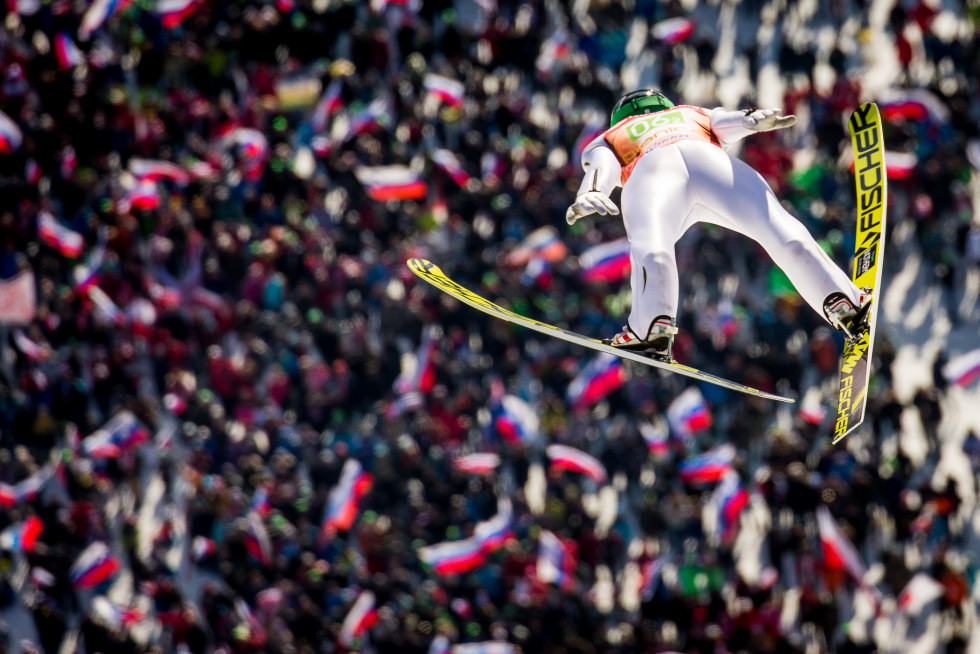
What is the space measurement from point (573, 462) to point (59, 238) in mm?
8378

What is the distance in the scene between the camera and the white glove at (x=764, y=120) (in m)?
7.88

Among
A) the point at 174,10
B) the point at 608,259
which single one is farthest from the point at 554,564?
the point at 174,10

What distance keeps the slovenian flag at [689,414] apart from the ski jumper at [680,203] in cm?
802

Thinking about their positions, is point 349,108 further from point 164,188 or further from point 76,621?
point 76,621

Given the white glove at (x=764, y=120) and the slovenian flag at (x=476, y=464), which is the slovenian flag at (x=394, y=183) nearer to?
the slovenian flag at (x=476, y=464)

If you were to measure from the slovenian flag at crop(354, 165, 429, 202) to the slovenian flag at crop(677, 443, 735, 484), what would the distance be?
17.8 feet

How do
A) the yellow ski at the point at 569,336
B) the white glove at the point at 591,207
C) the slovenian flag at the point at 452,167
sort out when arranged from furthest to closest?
1. the slovenian flag at the point at 452,167
2. the yellow ski at the point at 569,336
3. the white glove at the point at 591,207

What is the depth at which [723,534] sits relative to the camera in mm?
16453

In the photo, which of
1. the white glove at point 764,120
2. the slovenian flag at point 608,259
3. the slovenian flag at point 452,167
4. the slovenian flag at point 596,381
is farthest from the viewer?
the slovenian flag at point 452,167

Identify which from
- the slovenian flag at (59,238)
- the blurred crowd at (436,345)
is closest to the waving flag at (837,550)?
the blurred crowd at (436,345)

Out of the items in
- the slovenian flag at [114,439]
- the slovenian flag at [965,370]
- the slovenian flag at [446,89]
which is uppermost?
the slovenian flag at [446,89]

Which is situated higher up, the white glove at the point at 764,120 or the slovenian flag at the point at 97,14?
the white glove at the point at 764,120

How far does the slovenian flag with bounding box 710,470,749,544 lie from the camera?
1631cm

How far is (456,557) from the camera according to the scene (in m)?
16.1
